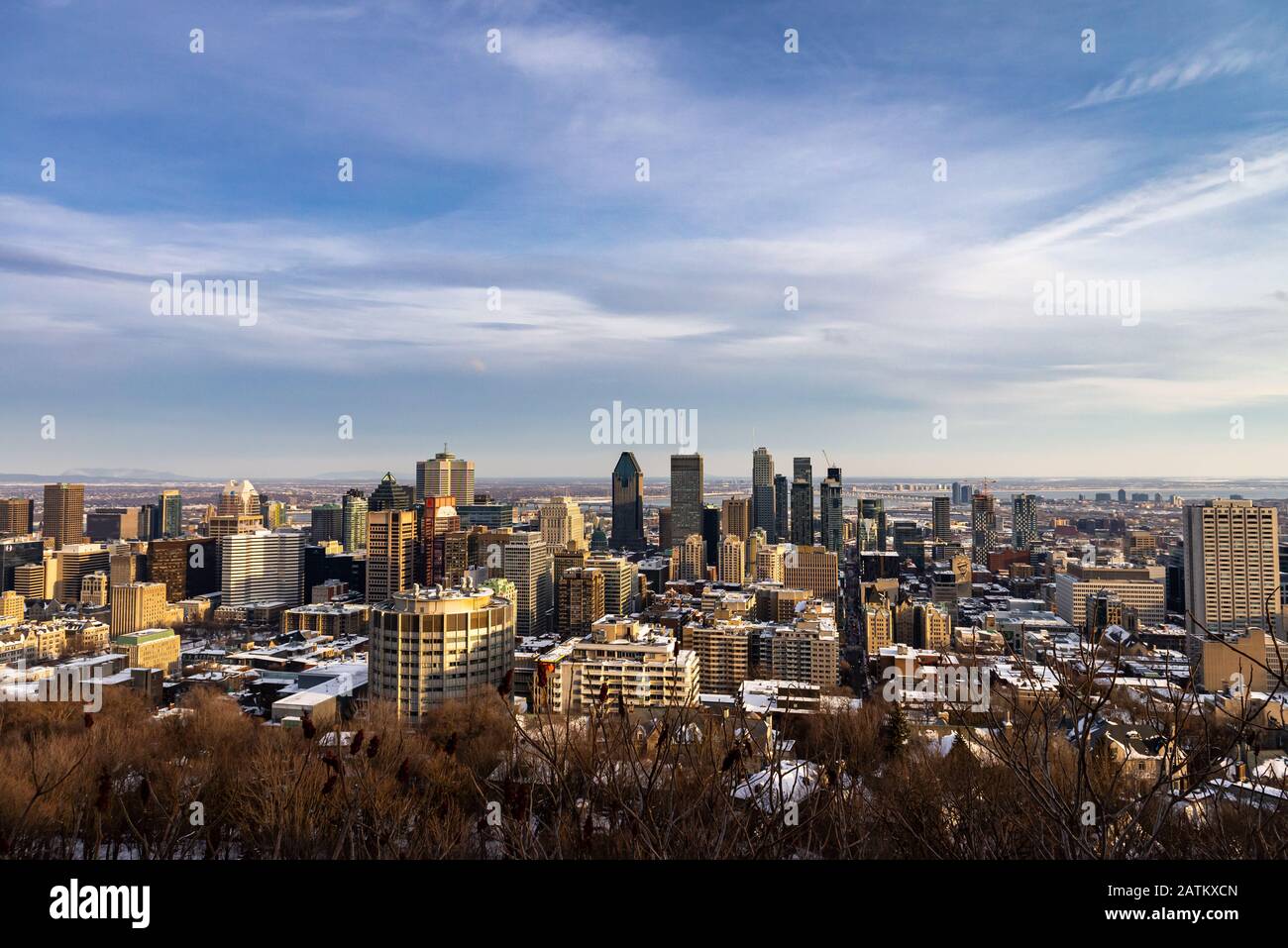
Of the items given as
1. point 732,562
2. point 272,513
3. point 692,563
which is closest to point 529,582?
point 692,563

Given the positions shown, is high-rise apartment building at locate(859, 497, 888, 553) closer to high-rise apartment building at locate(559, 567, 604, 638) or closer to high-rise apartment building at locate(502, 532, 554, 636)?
high-rise apartment building at locate(502, 532, 554, 636)

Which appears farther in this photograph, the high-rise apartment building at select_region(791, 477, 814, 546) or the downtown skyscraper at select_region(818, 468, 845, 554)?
the high-rise apartment building at select_region(791, 477, 814, 546)

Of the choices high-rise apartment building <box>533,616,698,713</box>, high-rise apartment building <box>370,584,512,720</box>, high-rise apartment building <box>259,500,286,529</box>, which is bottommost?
high-rise apartment building <box>533,616,698,713</box>

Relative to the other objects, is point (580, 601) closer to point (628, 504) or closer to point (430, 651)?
point (430, 651)

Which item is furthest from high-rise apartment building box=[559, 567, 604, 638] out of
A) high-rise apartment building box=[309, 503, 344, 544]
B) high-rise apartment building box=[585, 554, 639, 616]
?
high-rise apartment building box=[309, 503, 344, 544]

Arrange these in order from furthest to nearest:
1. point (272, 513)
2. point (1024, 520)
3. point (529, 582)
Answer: point (272, 513) < point (1024, 520) < point (529, 582)

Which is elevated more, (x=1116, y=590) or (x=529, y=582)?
(x=1116, y=590)
